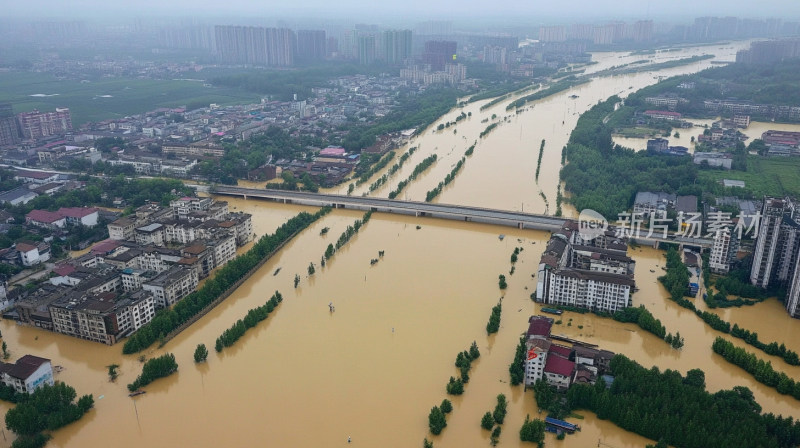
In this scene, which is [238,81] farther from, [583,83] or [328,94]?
[583,83]

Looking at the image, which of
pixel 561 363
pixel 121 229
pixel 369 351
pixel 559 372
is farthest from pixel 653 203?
pixel 121 229

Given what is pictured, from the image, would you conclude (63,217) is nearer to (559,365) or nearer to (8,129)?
(8,129)

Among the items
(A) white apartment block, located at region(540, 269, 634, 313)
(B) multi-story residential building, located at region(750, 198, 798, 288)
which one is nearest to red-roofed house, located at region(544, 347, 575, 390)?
(A) white apartment block, located at region(540, 269, 634, 313)

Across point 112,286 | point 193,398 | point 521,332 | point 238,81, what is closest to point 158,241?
point 112,286

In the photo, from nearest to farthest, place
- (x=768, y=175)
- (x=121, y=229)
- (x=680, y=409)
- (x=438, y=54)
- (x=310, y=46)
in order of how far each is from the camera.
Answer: (x=680, y=409)
(x=121, y=229)
(x=768, y=175)
(x=438, y=54)
(x=310, y=46)

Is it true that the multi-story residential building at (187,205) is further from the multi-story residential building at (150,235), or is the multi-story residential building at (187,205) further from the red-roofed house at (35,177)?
the red-roofed house at (35,177)

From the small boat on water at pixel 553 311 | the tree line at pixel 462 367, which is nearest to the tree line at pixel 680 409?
the tree line at pixel 462 367
